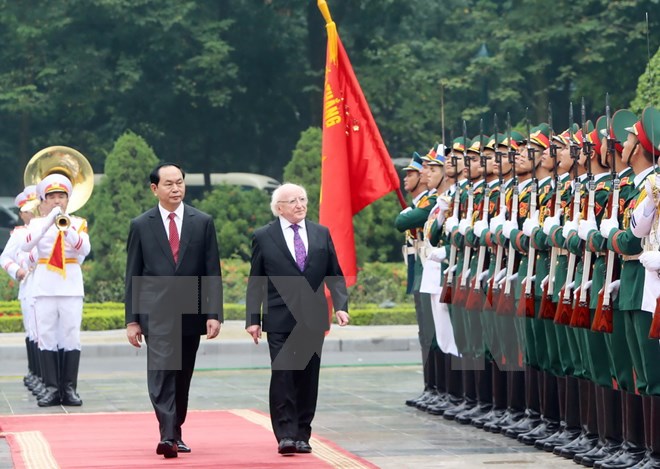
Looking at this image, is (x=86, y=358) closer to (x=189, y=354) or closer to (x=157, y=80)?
(x=189, y=354)

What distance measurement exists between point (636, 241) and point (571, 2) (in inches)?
1179

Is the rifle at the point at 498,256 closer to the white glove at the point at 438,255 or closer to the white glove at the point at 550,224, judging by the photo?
the white glove at the point at 550,224

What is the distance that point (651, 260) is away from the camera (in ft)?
27.9

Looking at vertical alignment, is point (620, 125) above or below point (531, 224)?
above

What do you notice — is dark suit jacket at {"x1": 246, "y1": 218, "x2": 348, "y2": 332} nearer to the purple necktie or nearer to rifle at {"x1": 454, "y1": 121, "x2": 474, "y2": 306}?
the purple necktie

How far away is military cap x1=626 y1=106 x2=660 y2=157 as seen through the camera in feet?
28.8

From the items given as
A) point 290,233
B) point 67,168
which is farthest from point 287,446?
point 67,168

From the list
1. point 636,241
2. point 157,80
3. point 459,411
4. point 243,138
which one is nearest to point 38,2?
point 157,80

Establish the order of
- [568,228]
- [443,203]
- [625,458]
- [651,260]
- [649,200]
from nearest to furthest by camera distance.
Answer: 1. [651,260]
2. [649,200]
3. [625,458]
4. [568,228]
5. [443,203]

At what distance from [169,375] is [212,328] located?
39 centimetres

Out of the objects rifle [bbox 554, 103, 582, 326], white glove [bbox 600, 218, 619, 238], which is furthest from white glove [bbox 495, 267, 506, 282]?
white glove [bbox 600, 218, 619, 238]

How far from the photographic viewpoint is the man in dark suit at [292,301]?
1032cm

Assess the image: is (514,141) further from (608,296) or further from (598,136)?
(608,296)

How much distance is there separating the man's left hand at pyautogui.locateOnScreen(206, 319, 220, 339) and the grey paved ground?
0.87 meters
